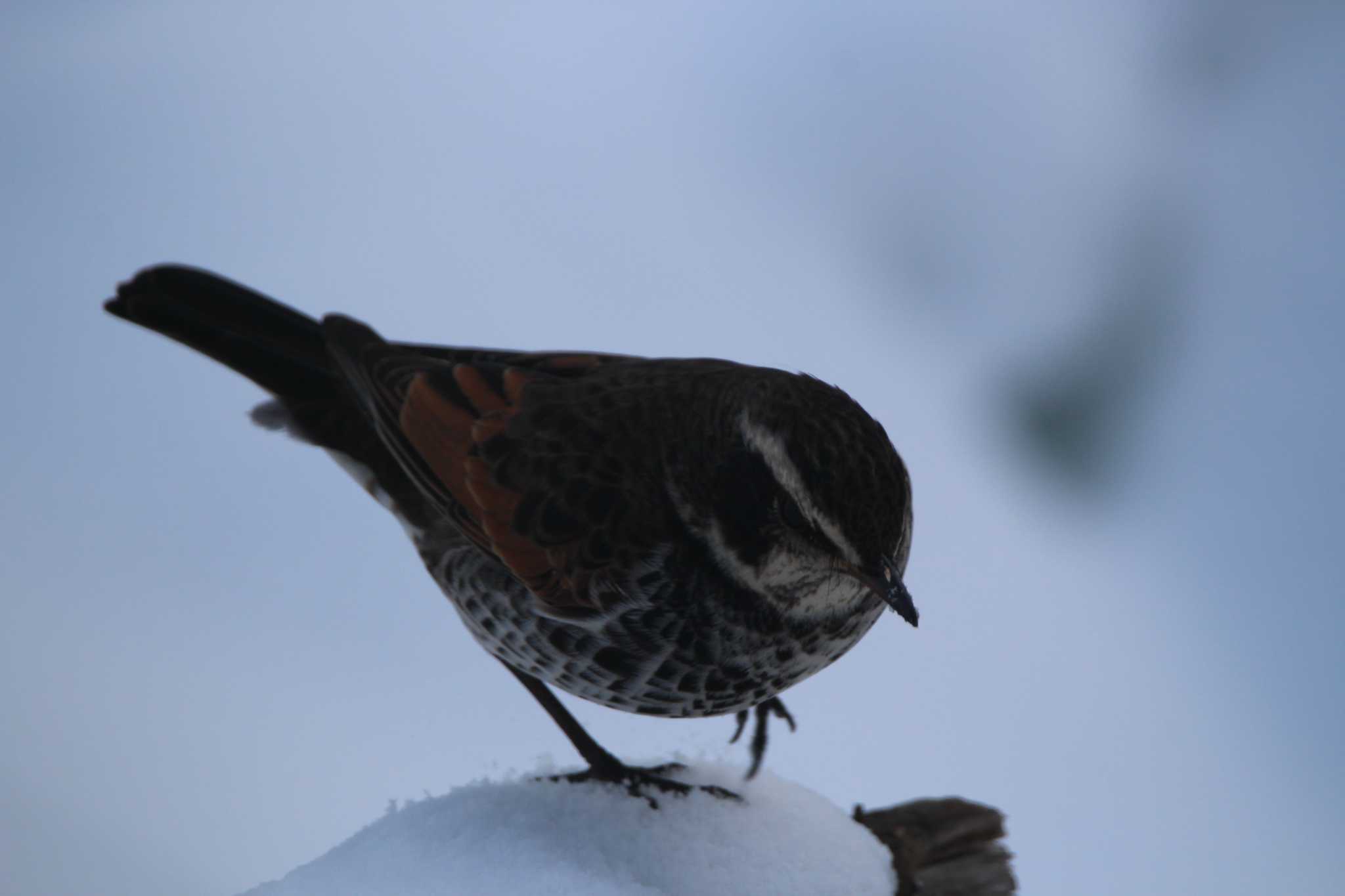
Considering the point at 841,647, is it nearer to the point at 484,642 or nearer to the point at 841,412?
the point at 841,412

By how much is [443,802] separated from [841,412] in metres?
1.33

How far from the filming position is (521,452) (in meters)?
2.77

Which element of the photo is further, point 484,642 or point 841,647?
point 484,642

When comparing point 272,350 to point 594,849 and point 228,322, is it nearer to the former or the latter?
point 228,322

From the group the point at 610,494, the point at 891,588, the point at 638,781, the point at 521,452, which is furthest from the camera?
the point at 638,781

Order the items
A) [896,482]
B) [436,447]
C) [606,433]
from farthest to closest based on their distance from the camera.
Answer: [436,447]
[606,433]
[896,482]

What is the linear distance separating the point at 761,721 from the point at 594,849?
30.9 inches

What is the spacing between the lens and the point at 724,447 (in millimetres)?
2430

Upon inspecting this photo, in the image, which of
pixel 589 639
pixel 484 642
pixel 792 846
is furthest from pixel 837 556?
pixel 484 642

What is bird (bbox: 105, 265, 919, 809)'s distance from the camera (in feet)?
7.37

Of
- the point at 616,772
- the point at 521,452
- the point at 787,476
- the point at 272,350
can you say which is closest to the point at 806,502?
the point at 787,476

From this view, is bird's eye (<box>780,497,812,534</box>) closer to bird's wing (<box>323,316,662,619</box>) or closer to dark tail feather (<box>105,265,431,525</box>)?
bird's wing (<box>323,316,662,619</box>)

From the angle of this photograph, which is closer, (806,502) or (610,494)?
(806,502)

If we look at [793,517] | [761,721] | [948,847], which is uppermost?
[793,517]
